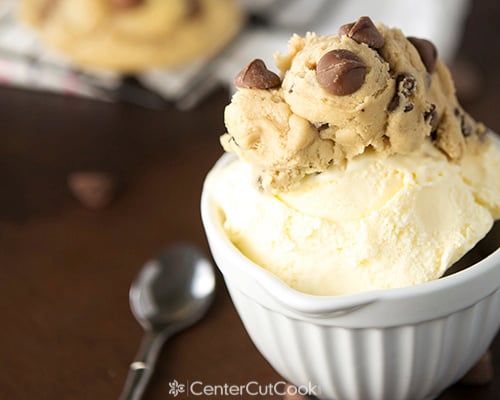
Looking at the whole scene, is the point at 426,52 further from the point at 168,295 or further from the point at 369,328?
the point at 168,295

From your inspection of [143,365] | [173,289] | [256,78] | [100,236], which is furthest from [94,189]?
[256,78]

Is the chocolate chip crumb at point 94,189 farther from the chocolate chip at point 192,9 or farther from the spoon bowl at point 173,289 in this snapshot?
the chocolate chip at point 192,9

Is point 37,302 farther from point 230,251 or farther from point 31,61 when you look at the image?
point 31,61

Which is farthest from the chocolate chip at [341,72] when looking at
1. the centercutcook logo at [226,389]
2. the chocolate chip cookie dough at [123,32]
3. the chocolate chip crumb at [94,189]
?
the chocolate chip cookie dough at [123,32]

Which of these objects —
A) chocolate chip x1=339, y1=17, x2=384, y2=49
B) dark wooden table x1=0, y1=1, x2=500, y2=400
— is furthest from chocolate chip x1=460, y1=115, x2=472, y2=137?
dark wooden table x1=0, y1=1, x2=500, y2=400

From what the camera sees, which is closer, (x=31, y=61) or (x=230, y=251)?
(x=230, y=251)

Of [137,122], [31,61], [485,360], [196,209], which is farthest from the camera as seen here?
[31,61]

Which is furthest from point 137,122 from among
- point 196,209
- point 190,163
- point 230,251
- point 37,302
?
point 230,251
